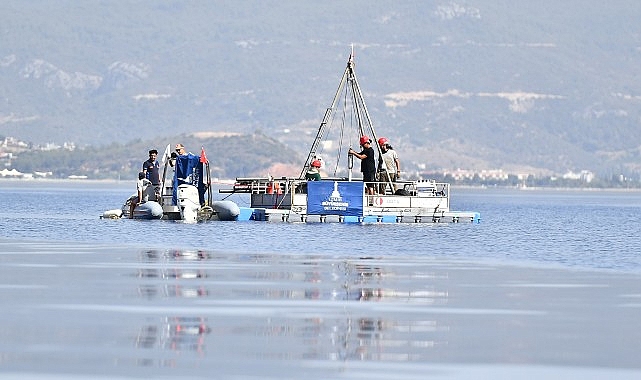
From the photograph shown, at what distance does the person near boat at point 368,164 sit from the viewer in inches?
2135

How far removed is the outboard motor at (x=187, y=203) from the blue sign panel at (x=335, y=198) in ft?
11.4

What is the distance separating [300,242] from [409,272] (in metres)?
11.6

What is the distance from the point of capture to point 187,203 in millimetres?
54938

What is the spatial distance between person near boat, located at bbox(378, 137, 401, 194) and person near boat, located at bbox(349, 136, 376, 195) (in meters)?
0.39

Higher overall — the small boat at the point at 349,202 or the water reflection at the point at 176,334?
the small boat at the point at 349,202

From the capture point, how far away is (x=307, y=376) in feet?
54.8

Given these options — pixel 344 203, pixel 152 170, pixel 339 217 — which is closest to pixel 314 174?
pixel 344 203

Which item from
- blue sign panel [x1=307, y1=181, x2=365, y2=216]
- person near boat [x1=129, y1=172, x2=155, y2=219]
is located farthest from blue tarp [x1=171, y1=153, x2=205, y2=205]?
blue sign panel [x1=307, y1=181, x2=365, y2=216]

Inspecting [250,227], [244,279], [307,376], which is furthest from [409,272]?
[250,227]

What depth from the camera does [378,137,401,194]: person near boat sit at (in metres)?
55.2

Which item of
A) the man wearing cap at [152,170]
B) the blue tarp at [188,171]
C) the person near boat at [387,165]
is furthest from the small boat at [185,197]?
the person near boat at [387,165]

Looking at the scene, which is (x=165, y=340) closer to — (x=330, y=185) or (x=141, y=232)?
(x=141, y=232)

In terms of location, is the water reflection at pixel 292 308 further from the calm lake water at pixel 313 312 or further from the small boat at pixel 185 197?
the small boat at pixel 185 197

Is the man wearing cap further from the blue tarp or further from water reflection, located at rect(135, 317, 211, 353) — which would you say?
water reflection, located at rect(135, 317, 211, 353)
